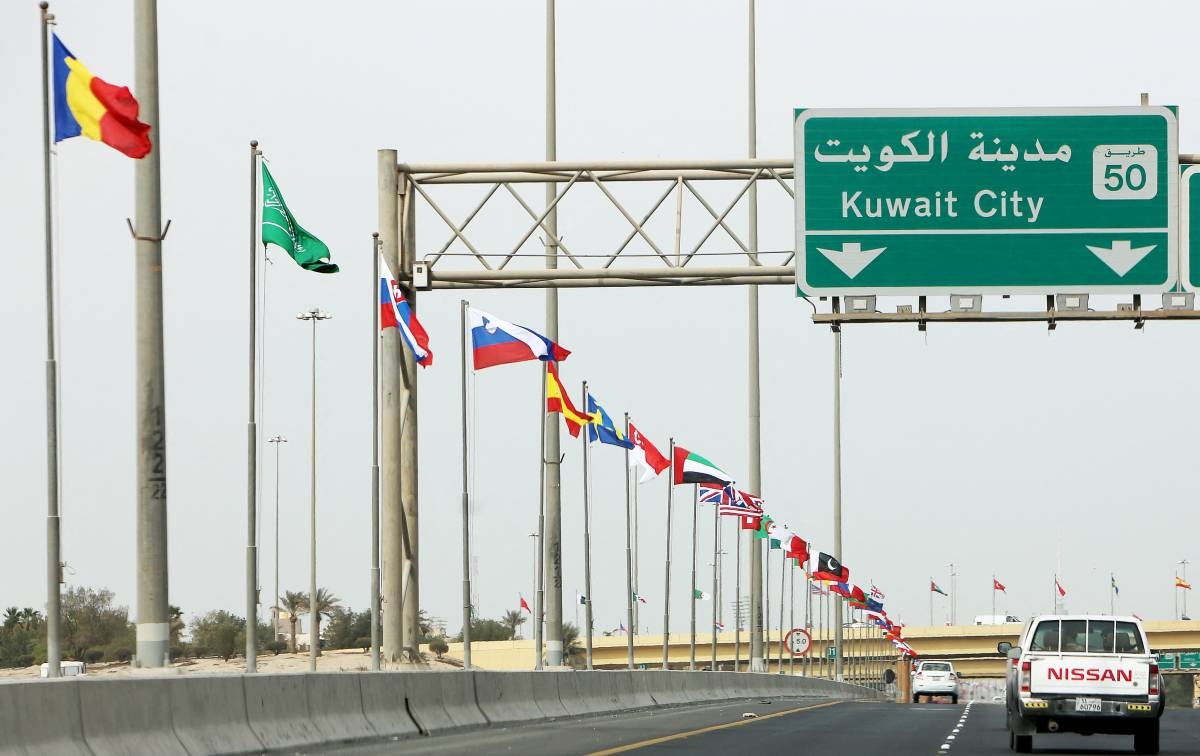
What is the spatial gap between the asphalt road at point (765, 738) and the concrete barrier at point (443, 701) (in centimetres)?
37

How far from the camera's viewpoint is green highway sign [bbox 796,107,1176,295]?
103ft

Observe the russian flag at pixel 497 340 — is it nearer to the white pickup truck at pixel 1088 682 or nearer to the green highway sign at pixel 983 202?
the green highway sign at pixel 983 202

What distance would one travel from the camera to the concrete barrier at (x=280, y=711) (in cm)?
2039

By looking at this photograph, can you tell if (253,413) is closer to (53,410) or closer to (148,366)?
(148,366)

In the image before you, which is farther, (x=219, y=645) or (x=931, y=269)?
(x=219, y=645)

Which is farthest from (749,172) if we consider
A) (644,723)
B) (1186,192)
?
(644,723)

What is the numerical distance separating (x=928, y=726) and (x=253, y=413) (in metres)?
14.0

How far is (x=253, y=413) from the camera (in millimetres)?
26141

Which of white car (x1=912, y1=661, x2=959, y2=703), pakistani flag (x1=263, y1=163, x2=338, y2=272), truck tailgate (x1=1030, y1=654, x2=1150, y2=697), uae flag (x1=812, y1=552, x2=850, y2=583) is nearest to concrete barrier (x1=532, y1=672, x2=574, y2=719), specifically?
pakistani flag (x1=263, y1=163, x2=338, y2=272)

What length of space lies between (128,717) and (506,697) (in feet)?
47.5

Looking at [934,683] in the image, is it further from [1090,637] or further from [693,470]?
[1090,637]

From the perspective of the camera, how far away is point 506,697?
3125 centimetres

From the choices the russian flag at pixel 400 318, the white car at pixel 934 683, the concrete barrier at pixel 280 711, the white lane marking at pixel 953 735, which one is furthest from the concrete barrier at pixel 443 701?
the white car at pixel 934 683

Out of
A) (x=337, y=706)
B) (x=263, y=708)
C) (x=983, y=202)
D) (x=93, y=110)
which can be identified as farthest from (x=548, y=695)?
(x=93, y=110)
